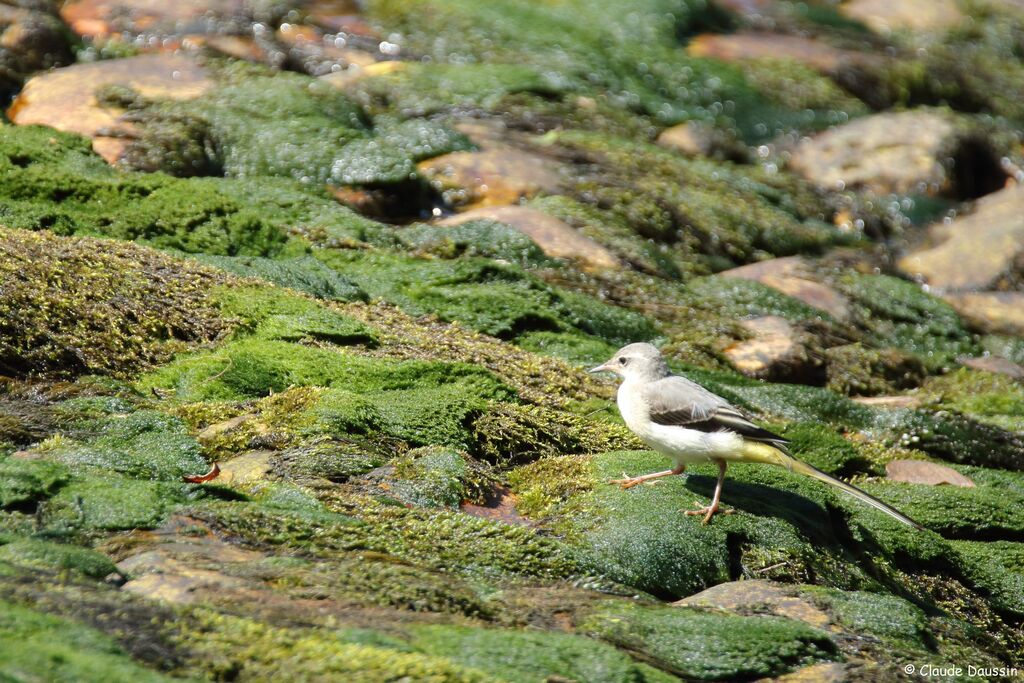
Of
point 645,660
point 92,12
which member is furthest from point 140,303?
point 92,12

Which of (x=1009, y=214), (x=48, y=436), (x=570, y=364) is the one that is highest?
(x=48, y=436)

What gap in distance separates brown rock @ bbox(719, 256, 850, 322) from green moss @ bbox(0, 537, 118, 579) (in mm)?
9127

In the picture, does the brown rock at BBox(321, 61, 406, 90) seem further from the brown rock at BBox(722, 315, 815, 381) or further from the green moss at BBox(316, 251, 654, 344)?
the brown rock at BBox(722, 315, 815, 381)

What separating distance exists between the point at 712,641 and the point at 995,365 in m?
8.83

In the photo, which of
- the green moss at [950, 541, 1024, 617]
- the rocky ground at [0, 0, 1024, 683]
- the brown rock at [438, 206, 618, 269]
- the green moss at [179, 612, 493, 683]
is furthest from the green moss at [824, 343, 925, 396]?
the green moss at [179, 612, 493, 683]

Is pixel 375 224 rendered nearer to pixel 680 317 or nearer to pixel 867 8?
pixel 680 317

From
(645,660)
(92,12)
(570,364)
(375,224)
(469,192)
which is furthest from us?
(92,12)

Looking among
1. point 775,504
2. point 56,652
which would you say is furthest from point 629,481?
point 56,652

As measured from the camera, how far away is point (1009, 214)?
49.7 ft

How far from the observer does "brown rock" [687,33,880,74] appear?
18609mm

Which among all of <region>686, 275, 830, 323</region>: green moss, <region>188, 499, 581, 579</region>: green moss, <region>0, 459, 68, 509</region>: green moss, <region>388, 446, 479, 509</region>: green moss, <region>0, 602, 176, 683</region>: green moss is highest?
<region>0, 602, 176, 683</region>: green moss

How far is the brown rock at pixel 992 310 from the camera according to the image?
13.7 m

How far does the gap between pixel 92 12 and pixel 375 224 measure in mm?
6259

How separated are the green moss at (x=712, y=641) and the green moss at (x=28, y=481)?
2.72m
